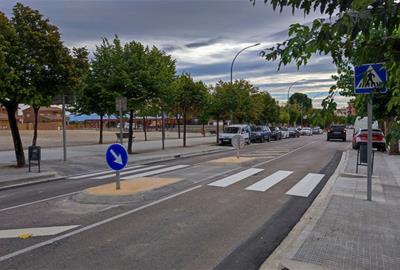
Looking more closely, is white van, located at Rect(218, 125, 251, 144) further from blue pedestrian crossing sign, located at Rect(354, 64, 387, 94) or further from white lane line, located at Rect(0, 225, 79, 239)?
blue pedestrian crossing sign, located at Rect(354, 64, 387, 94)

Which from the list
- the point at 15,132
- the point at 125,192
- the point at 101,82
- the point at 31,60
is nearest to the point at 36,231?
the point at 125,192

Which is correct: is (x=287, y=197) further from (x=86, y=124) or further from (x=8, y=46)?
(x=86, y=124)

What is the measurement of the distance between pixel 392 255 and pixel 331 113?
2929 mm

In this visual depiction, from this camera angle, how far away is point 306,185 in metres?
12.2

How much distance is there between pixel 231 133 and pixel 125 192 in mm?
27445

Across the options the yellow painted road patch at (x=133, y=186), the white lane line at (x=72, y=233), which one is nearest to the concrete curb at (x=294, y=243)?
the white lane line at (x=72, y=233)

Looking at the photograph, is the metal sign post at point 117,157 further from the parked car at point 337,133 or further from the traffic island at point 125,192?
the parked car at point 337,133

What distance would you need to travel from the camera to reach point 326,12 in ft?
8.34

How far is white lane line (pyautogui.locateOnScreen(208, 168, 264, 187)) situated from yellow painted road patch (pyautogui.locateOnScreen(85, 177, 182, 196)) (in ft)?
4.19

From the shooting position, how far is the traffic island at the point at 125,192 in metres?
9.43

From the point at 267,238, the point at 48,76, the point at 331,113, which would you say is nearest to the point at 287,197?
the point at 267,238

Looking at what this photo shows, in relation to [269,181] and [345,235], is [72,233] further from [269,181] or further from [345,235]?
[269,181]

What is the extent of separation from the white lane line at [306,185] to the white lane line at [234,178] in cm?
187

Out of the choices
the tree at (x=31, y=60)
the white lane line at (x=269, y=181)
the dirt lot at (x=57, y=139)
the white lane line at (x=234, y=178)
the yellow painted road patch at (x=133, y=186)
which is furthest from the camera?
the dirt lot at (x=57, y=139)
